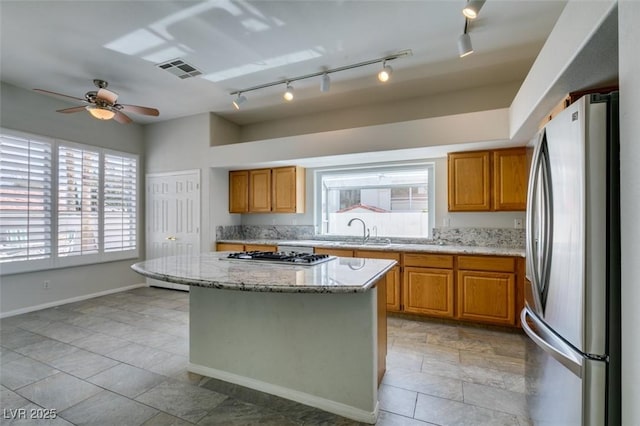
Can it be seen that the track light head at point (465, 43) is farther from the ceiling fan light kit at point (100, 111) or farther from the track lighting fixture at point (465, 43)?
the ceiling fan light kit at point (100, 111)

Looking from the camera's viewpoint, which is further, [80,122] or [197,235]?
[197,235]

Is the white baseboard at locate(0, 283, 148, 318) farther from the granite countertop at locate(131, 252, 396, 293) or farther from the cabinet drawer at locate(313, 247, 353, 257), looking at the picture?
the cabinet drawer at locate(313, 247, 353, 257)

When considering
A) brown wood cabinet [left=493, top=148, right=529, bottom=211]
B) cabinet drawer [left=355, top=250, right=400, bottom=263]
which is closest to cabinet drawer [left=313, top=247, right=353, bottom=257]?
cabinet drawer [left=355, top=250, right=400, bottom=263]

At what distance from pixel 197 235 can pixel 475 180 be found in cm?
429

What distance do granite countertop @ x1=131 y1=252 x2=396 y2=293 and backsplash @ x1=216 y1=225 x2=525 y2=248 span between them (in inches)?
83.8

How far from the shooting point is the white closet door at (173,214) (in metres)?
4.94

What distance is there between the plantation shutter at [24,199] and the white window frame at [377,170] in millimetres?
3871

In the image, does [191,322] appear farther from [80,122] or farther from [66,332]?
[80,122]

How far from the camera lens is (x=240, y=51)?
2.99 metres

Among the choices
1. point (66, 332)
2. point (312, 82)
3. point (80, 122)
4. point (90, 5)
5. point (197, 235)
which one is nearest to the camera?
point (90, 5)

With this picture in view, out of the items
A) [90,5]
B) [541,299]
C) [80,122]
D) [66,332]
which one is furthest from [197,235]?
[541,299]

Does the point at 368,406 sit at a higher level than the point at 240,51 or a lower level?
lower

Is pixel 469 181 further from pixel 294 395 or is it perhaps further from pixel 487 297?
pixel 294 395

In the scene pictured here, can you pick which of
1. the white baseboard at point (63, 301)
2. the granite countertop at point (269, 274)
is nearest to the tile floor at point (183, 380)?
the white baseboard at point (63, 301)
